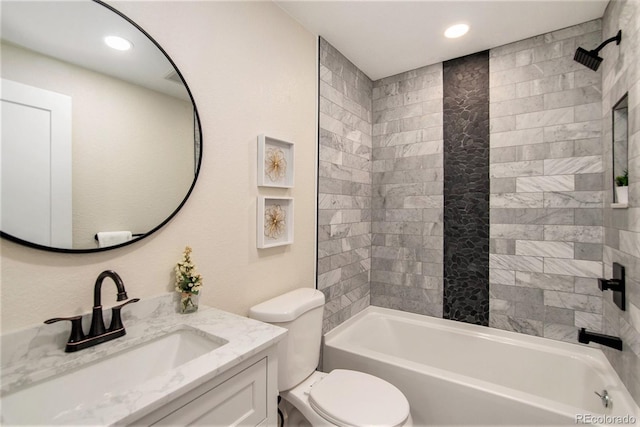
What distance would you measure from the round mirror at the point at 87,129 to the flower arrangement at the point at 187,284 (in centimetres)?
20

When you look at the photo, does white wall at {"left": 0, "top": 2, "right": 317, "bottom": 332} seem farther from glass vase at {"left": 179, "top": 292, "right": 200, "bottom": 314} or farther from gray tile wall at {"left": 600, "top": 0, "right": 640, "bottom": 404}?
gray tile wall at {"left": 600, "top": 0, "right": 640, "bottom": 404}

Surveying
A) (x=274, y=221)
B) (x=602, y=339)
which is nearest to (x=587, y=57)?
(x=602, y=339)

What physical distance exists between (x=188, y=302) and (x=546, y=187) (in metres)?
2.37

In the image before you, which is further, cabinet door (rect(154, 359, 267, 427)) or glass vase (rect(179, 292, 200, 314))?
glass vase (rect(179, 292, 200, 314))

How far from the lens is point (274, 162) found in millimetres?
1773

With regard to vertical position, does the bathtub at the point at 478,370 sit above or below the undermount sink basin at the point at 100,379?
below

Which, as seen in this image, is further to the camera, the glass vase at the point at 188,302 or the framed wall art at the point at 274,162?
the framed wall art at the point at 274,162

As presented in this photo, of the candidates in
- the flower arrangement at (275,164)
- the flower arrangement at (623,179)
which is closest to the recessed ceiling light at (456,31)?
the flower arrangement at (623,179)

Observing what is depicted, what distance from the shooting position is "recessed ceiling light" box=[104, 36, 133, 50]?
1106 millimetres

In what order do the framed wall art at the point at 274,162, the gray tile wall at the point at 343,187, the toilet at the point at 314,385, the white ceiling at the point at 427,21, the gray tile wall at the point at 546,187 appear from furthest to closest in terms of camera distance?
the gray tile wall at the point at 343,187 < the gray tile wall at the point at 546,187 < the white ceiling at the point at 427,21 < the framed wall art at the point at 274,162 < the toilet at the point at 314,385

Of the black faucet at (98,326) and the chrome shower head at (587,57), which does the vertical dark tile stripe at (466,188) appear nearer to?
the chrome shower head at (587,57)

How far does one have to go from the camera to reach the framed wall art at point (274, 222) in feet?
5.52

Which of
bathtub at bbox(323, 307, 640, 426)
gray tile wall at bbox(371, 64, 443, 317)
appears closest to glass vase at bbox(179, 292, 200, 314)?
bathtub at bbox(323, 307, 640, 426)

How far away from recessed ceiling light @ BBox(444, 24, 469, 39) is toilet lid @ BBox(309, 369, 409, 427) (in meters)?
2.30
